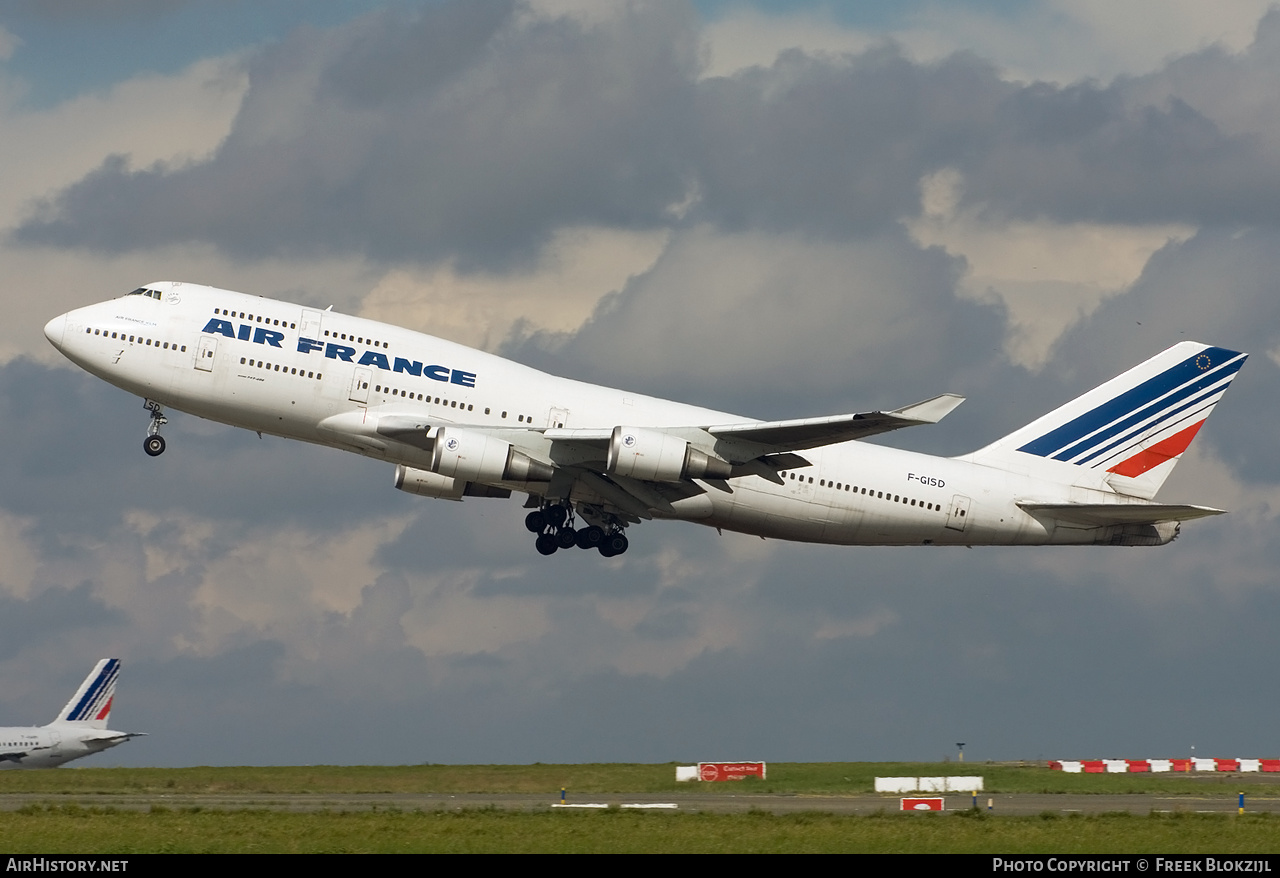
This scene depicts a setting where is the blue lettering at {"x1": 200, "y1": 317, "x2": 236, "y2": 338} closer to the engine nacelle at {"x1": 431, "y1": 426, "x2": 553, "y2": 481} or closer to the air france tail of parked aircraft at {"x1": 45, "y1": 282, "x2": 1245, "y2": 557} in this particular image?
the air france tail of parked aircraft at {"x1": 45, "y1": 282, "x2": 1245, "y2": 557}

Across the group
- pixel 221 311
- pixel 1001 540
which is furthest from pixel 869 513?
pixel 221 311

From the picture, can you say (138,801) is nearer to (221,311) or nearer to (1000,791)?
(221,311)

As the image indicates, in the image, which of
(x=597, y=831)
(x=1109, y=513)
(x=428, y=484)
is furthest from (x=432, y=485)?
(x=1109, y=513)

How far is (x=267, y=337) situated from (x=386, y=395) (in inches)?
148

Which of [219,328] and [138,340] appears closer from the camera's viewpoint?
[219,328]

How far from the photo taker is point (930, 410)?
41.7m

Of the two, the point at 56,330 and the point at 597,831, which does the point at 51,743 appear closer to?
the point at 56,330

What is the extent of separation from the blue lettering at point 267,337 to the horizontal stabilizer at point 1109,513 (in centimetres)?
2412

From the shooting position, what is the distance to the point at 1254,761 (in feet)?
191

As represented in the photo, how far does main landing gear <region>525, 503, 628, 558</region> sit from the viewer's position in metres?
50.6

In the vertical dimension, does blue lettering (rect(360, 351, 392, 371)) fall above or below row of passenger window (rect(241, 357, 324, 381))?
above

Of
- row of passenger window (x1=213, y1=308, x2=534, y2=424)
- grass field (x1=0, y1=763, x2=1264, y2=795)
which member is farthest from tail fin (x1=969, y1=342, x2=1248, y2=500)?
row of passenger window (x1=213, y1=308, x2=534, y2=424)

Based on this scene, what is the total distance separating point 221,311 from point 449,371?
22.3ft

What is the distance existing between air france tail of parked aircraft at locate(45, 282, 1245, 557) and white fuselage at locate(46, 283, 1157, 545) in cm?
6
